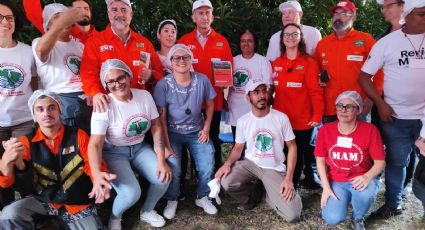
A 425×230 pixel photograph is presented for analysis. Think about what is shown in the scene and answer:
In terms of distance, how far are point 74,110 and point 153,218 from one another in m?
1.28

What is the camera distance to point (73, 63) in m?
3.29

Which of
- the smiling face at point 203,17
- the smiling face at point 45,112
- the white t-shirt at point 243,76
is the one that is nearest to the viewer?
the smiling face at point 45,112

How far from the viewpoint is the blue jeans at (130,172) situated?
120 inches

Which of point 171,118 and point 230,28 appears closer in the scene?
point 171,118

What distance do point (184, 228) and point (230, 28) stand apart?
9.47 ft

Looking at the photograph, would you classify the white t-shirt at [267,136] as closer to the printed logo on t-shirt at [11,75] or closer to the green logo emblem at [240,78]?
the green logo emblem at [240,78]

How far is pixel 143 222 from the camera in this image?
11.0 ft

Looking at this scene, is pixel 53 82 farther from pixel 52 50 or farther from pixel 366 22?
pixel 366 22

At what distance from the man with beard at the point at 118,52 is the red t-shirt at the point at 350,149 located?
185cm

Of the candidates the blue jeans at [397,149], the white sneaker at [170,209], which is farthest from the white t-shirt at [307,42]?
the white sneaker at [170,209]

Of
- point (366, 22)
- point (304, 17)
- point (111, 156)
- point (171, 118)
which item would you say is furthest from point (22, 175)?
point (366, 22)

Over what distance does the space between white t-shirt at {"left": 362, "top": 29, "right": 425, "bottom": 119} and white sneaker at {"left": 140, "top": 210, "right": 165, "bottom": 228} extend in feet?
7.82

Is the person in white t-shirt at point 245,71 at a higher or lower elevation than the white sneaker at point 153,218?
higher

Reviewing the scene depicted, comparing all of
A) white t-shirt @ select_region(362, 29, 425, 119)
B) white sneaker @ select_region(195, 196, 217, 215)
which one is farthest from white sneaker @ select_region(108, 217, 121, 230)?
white t-shirt @ select_region(362, 29, 425, 119)
